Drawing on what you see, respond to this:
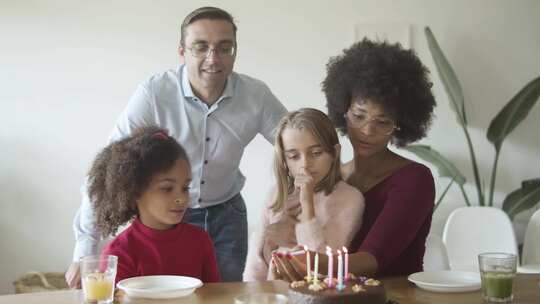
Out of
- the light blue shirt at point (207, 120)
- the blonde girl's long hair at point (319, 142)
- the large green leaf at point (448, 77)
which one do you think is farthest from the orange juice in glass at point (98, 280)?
the large green leaf at point (448, 77)

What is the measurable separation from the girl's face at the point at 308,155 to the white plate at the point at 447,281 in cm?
47

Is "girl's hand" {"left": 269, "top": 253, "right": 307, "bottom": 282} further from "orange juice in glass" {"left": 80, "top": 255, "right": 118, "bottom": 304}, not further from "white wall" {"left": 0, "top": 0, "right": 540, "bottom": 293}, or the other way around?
"white wall" {"left": 0, "top": 0, "right": 540, "bottom": 293}

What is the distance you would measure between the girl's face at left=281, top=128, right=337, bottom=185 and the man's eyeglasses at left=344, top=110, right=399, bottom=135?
14 centimetres

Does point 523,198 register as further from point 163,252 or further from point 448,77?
point 163,252

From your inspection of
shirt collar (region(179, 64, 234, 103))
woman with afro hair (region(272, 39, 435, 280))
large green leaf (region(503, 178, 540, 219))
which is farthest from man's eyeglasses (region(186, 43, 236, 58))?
large green leaf (region(503, 178, 540, 219))

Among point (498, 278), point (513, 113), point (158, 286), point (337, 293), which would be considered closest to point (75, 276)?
point (158, 286)

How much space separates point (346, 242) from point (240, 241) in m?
1.03

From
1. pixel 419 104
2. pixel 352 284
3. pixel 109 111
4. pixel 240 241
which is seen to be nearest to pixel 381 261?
pixel 352 284

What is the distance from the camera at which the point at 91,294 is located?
1.87 meters

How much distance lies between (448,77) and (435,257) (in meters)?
2.10

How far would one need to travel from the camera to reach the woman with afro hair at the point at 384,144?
224cm

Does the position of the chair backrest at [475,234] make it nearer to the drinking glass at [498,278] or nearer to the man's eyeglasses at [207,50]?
the man's eyeglasses at [207,50]

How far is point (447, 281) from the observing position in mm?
2115

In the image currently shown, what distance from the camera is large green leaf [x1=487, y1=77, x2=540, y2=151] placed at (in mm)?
4699
